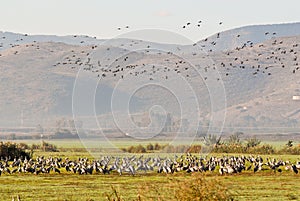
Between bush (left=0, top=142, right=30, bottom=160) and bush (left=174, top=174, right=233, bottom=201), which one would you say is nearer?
bush (left=174, top=174, right=233, bottom=201)

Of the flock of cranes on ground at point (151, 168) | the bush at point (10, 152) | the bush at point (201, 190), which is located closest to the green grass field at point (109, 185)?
the flock of cranes on ground at point (151, 168)

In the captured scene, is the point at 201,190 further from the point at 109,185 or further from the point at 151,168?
the point at 151,168

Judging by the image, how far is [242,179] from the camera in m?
47.7

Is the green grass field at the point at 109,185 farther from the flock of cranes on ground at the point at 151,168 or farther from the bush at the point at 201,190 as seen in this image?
the bush at the point at 201,190

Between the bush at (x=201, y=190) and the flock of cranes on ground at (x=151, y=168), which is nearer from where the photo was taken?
the bush at (x=201, y=190)

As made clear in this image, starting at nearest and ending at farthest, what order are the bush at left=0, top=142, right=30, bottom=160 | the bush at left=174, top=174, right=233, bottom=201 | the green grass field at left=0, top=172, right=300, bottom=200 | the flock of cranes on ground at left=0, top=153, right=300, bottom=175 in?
the bush at left=174, top=174, right=233, bottom=201
the green grass field at left=0, top=172, right=300, bottom=200
the flock of cranes on ground at left=0, top=153, right=300, bottom=175
the bush at left=0, top=142, right=30, bottom=160

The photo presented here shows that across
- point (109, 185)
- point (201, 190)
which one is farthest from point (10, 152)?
point (201, 190)

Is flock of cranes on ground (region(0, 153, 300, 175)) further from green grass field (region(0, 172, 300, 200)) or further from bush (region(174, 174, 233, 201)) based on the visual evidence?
bush (region(174, 174, 233, 201))

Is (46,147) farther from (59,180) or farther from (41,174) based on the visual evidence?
(59,180)

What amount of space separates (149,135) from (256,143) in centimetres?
5198

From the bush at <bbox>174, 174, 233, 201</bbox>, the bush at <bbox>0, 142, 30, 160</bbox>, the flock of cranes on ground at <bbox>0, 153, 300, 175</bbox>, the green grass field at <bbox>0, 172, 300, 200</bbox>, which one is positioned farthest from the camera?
the bush at <bbox>0, 142, 30, 160</bbox>

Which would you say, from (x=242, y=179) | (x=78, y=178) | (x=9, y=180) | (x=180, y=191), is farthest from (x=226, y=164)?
(x=180, y=191)

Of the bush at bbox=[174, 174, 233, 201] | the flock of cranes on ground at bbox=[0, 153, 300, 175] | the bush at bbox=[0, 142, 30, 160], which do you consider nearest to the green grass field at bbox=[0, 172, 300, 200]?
the flock of cranes on ground at bbox=[0, 153, 300, 175]

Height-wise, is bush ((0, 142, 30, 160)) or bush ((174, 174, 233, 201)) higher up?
bush ((174, 174, 233, 201))
